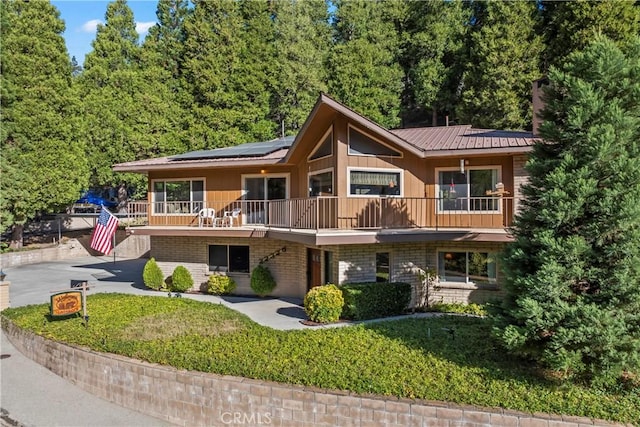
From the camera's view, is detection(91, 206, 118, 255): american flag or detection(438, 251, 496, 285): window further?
detection(91, 206, 118, 255): american flag

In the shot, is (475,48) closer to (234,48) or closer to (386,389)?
(234,48)

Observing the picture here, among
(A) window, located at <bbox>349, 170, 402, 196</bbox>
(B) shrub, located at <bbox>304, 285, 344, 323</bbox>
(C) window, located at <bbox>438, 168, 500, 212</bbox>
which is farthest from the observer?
(C) window, located at <bbox>438, 168, 500, 212</bbox>

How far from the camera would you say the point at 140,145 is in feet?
99.9

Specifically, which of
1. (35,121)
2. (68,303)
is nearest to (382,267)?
(68,303)

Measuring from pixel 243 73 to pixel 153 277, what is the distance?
900 inches

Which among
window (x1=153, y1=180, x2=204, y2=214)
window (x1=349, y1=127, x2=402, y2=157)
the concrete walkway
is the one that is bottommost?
the concrete walkway

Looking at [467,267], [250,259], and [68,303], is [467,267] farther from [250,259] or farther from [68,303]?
[68,303]

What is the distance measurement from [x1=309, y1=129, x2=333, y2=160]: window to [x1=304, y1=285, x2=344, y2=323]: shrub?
16.1ft

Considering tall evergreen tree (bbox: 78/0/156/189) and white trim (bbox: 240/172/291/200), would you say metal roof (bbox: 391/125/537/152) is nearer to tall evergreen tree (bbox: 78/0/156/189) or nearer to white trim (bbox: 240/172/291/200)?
white trim (bbox: 240/172/291/200)

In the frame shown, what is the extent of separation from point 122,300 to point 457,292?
36.3 ft

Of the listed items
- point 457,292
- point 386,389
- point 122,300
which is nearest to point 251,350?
point 386,389

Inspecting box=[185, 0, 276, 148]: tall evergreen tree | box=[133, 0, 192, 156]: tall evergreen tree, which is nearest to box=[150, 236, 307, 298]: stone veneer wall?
box=[185, 0, 276, 148]: tall evergreen tree

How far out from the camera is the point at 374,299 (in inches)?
459

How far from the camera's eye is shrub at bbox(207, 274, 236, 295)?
15.9 meters
